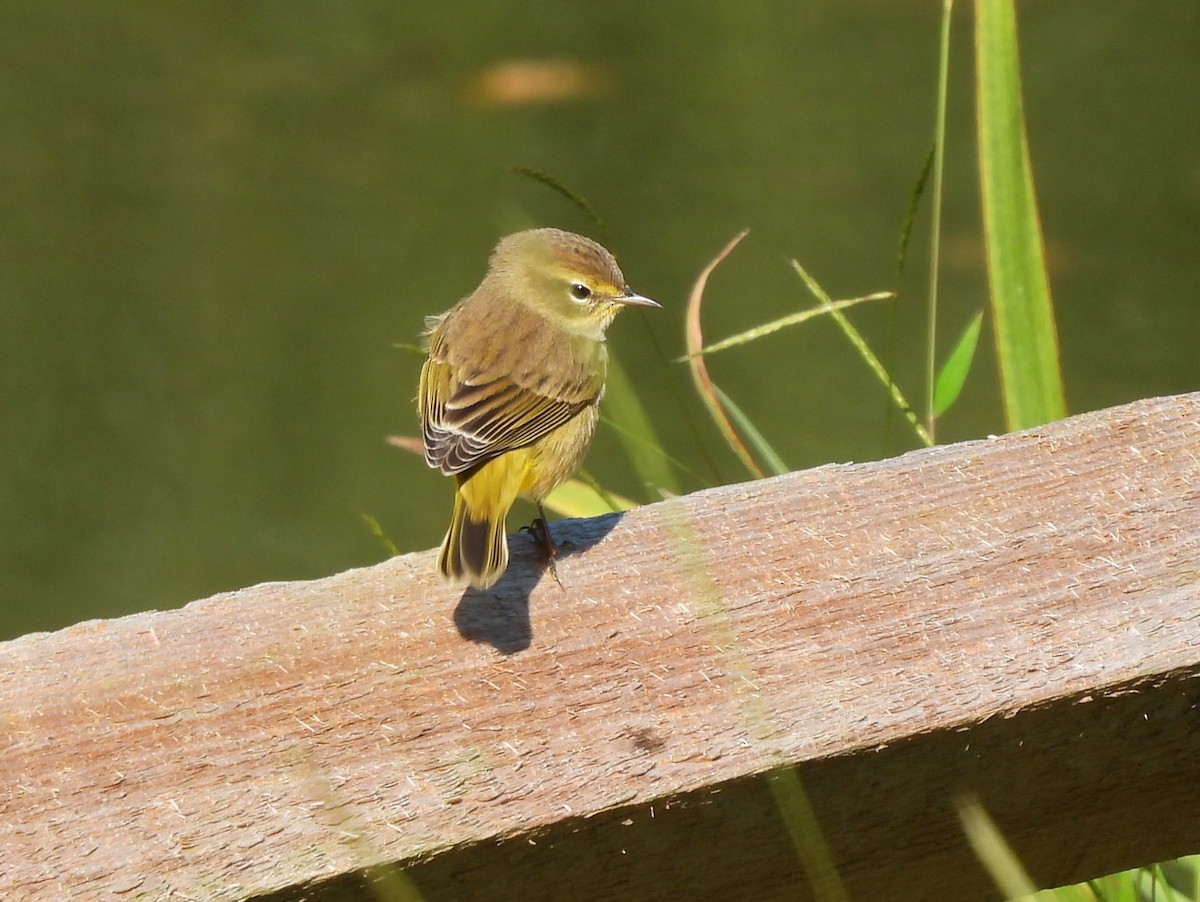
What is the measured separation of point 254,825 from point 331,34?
4.56 metres

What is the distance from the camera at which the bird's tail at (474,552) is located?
1.66 metres

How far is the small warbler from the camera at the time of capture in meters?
2.61

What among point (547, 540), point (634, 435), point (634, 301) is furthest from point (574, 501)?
point (634, 435)

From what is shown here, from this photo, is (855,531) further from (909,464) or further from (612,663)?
(612,663)

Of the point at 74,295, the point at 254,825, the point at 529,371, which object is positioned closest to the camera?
the point at 254,825

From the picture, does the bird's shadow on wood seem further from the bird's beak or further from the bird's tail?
the bird's beak

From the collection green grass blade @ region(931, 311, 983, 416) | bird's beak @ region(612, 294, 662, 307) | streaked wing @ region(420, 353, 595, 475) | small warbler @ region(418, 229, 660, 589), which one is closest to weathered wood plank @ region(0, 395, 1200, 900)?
small warbler @ region(418, 229, 660, 589)

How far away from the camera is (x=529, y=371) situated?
3059 mm

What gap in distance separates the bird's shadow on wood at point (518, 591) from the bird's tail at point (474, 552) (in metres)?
0.02

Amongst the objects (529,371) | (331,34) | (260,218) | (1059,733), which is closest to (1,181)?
(260,218)

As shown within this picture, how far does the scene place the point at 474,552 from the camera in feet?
5.91

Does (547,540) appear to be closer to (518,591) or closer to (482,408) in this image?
(518,591)

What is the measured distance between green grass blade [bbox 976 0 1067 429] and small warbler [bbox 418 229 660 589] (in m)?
0.65

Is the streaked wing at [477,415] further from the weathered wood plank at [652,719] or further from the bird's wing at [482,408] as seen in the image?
the weathered wood plank at [652,719]
